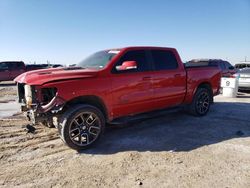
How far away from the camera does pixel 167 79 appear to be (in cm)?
668

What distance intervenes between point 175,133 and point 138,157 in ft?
5.61

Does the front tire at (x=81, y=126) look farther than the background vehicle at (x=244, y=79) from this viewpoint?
No

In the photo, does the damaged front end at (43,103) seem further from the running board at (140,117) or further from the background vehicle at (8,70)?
the background vehicle at (8,70)

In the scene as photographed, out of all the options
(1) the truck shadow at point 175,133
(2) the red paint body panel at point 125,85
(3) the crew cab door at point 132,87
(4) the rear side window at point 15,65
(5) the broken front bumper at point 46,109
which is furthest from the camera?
(4) the rear side window at point 15,65

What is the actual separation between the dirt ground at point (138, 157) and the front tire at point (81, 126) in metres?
0.20

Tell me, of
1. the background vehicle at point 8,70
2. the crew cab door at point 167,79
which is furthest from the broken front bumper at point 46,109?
the background vehicle at point 8,70

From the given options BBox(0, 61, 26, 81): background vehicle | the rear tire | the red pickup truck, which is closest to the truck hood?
the red pickup truck

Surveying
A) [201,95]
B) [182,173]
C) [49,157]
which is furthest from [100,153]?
[201,95]

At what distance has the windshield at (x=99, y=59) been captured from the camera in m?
5.86

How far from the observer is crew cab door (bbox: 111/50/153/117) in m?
5.62

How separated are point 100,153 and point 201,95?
13.3ft

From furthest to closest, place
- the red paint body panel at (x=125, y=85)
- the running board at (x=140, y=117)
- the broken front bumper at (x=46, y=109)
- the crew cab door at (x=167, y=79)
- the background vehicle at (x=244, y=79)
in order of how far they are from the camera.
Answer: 1. the background vehicle at (x=244, y=79)
2. the crew cab door at (x=167, y=79)
3. the running board at (x=140, y=117)
4. the red paint body panel at (x=125, y=85)
5. the broken front bumper at (x=46, y=109)

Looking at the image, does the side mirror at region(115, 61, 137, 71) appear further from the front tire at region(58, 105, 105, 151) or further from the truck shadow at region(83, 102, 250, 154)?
the truck shadow at region(83, 102, 250, 154)

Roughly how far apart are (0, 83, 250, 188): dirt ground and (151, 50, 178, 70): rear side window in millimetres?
1518
